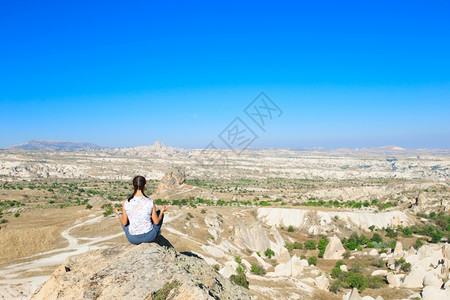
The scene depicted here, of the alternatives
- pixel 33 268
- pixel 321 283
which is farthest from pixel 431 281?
pixel 33 268

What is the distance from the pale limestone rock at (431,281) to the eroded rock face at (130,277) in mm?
28514

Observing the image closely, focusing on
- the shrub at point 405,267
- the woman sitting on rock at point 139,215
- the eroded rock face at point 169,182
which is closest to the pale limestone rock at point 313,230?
the shrub at point 405,267

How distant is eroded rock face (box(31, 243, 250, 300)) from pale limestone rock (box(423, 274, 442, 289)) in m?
28.5

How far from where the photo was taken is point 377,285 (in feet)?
97.8

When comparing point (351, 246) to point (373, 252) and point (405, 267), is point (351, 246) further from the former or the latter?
point (405, 267)

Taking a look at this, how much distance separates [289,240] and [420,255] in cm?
1964

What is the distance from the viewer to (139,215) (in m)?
6.80

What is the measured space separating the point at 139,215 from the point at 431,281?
104ft

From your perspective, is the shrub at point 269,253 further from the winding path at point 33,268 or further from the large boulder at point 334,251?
the winding path at point 33,268

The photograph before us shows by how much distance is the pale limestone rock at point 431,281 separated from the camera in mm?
26972

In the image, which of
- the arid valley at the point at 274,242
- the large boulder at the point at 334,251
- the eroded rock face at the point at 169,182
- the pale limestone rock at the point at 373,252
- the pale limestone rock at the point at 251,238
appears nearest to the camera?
the arid valley at the point at 274,242

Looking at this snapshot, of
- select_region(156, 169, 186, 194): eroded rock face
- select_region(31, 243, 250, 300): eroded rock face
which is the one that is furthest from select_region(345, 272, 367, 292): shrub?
select_region(156, 169, 186, 194): eroded rock face

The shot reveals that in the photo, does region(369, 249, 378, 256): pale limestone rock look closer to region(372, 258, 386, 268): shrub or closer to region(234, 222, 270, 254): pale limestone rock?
region(372, 258, 386, 268): shrub

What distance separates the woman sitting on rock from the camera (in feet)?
22.3
